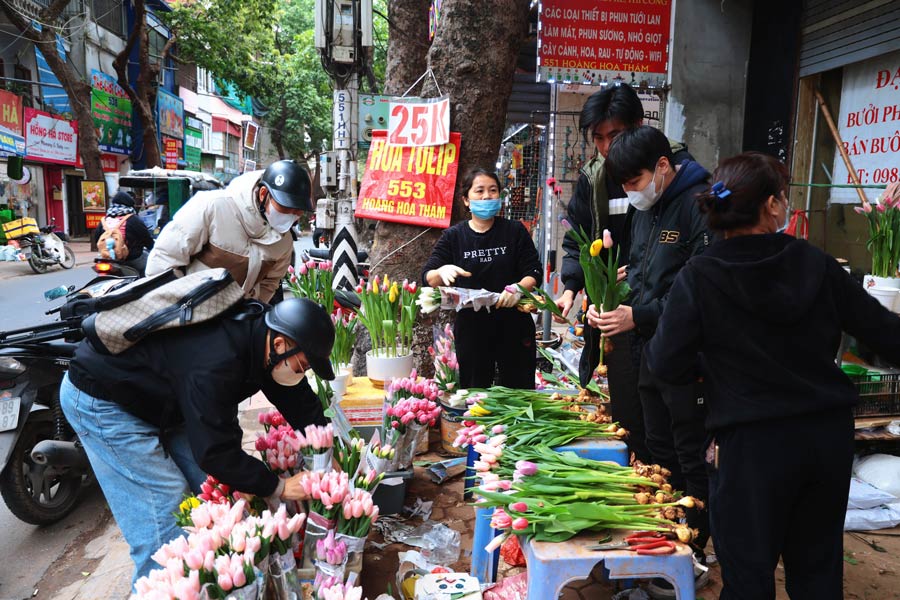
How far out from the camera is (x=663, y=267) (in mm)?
2467

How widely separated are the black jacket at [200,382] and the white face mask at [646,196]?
4.95 feet

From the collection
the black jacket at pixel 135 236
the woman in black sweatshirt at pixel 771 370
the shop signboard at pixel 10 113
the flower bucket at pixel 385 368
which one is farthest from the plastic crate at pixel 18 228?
the woman in black sweatshirt at pixel 771 370

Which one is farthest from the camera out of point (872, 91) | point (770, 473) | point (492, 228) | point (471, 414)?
point (872, 91)

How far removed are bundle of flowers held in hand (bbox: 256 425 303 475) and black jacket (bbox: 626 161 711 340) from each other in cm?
141

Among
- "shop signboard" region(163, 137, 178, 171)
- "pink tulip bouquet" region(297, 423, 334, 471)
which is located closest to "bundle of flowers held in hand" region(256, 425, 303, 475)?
"pink tulip bouquet" region(297, 423, 334, 471)

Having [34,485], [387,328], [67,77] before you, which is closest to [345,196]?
[387,328]

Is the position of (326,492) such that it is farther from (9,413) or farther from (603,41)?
(603,41)

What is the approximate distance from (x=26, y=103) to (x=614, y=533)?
18668 millimetres

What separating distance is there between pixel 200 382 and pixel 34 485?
2208 millimetres

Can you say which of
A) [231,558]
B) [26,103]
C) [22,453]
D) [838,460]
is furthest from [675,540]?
[26,103]

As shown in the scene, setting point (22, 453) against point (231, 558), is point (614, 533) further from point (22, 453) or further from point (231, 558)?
point (22, 453)

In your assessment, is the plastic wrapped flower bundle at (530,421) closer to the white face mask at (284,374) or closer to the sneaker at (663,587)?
the sneaker at (663,587)

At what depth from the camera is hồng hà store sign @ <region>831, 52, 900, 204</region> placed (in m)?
4.56

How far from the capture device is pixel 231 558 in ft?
5.63
